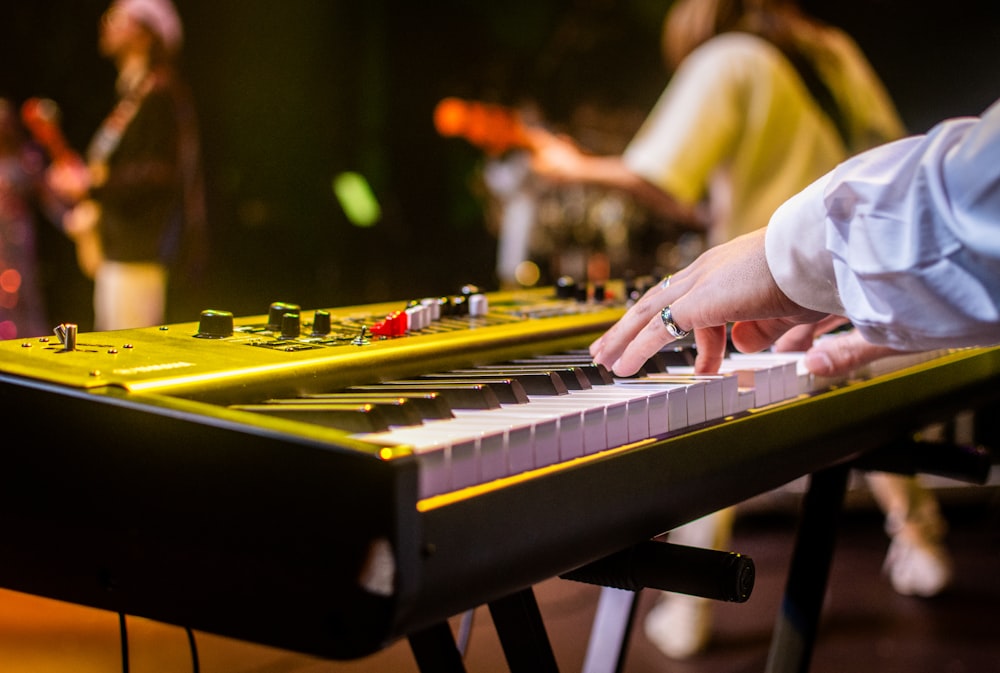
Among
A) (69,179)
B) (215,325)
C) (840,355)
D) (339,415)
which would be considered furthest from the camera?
(69,179)

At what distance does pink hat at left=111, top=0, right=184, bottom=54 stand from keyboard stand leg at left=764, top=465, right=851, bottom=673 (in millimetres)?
2428

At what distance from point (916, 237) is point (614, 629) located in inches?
46.3

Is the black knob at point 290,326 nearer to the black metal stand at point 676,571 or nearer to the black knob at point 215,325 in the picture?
the black knob at point 215,325

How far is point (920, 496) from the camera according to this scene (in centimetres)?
303

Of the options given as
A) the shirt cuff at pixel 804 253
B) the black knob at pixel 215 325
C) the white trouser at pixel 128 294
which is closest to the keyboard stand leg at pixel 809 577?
the shirt cuff at pixel 804 253

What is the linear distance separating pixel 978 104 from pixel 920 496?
1.88 m

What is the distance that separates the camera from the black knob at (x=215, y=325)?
112cm

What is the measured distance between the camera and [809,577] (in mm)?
1780

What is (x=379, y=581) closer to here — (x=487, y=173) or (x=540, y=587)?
(x=540, y=587)

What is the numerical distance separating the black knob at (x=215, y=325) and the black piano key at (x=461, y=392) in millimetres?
230

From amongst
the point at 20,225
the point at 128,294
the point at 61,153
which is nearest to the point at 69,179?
the point at 61,153

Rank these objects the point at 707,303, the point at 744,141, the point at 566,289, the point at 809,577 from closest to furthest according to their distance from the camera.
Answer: the point at 707,303, the point at 566,289, the point at 809,577, the point at 744,141

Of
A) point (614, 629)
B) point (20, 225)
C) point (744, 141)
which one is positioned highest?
point (744, 141)

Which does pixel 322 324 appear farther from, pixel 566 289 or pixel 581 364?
pixel 566 289
